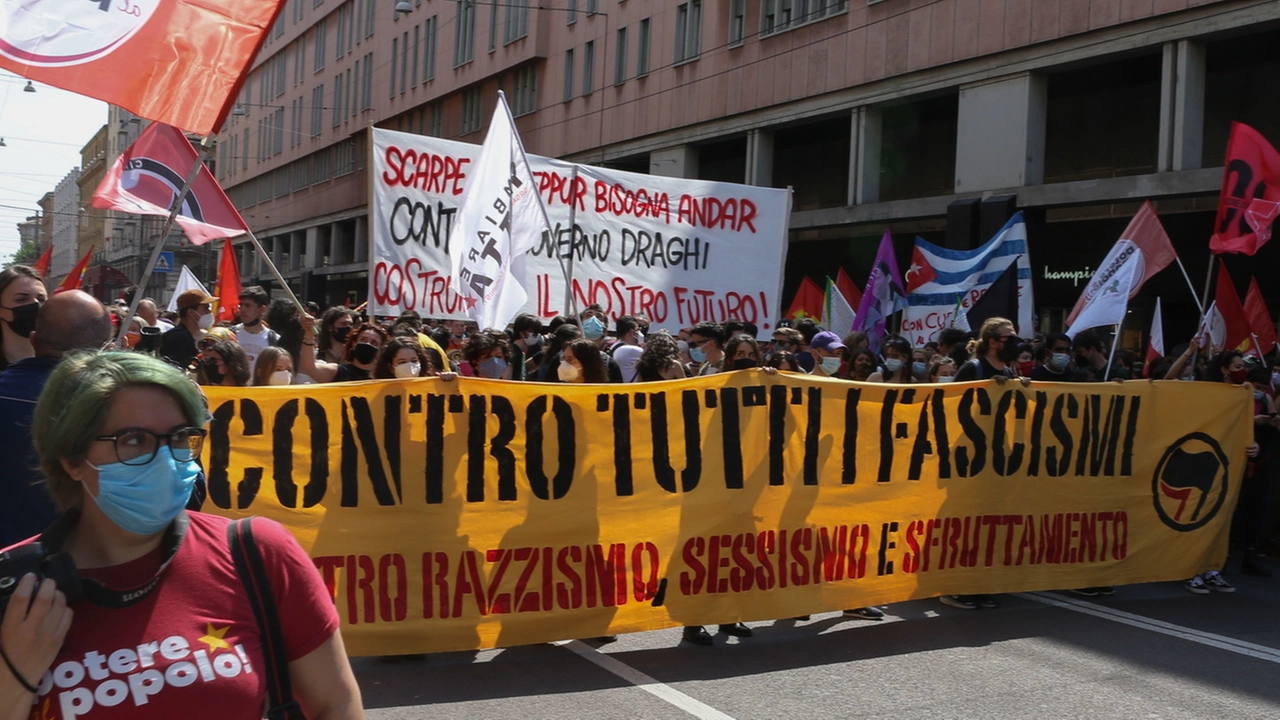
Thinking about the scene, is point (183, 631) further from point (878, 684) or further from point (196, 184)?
point (196, 184)

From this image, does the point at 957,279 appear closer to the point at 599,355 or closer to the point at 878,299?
the point at 878,299

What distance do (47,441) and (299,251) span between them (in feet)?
201

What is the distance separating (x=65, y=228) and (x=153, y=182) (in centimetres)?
12175

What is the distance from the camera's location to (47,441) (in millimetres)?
2045

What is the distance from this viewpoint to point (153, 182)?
444 inches

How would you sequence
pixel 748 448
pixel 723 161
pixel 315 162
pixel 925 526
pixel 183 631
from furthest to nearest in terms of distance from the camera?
pixel 315 162, pixel 723 161, pixel 925 526, pixel 748 448, pixel 183 631

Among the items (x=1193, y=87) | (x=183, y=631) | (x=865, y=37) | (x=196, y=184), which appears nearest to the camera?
(x=183, y=631)

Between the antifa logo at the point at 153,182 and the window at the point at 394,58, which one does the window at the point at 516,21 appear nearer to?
the window at the point at 394,58

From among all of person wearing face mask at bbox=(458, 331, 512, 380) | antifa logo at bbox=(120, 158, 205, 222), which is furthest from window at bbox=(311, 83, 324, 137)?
person wearing face mask at bbox=(458, 331, 512, 380)

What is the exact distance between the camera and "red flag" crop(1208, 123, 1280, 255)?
9.92 meters

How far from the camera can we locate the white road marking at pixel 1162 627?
22.2ft

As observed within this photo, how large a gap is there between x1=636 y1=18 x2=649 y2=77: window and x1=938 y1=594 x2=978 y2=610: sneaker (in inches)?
961

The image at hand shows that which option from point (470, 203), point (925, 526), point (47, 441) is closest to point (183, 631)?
point (47, 441)

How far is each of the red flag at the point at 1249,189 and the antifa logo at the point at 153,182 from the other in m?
8.68
